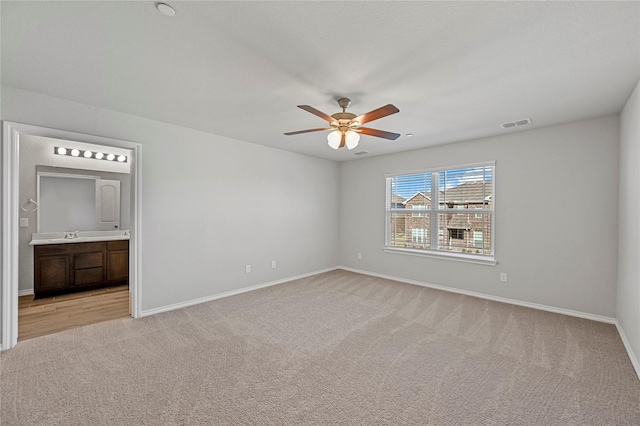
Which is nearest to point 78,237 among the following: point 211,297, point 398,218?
point 211,297

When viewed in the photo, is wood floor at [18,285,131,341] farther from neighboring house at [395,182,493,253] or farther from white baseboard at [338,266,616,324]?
neighboring house at [395,182,493,253]

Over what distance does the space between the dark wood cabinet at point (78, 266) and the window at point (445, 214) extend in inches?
196

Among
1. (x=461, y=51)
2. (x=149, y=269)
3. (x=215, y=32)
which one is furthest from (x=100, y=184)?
(x=461, y=51)

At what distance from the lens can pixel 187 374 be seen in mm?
2244

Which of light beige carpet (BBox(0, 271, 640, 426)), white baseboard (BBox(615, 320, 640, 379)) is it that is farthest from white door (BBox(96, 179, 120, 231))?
white baseboard (BBox(615, 320, 640, 379))

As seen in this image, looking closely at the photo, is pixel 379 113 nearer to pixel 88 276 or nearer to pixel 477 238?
pixel 477 238

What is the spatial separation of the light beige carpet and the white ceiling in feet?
8.13

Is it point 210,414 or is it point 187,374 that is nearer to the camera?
point 210,414

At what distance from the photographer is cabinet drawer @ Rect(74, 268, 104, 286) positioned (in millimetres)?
4461

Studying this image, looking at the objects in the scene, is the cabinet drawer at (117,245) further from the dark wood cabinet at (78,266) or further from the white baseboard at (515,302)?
the white baseboard at (515,302)

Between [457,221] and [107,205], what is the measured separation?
640 cm

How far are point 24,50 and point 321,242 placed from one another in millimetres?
4873

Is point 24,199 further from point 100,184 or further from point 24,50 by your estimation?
point 24,50

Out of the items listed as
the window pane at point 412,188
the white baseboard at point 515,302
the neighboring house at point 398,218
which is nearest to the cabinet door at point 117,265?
the white baseboard at point 515,302
